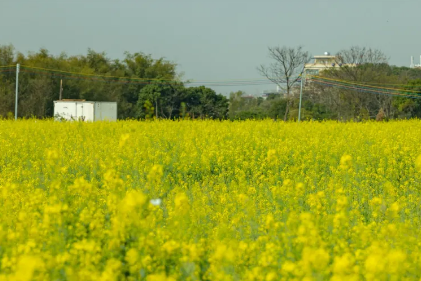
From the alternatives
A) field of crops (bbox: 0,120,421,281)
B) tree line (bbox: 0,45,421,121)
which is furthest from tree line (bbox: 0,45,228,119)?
field of crops (bbox: 0,120,421,281)

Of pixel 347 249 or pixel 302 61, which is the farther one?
pixel 302 61

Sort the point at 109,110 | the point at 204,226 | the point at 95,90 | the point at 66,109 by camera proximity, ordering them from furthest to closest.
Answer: the point at 95,90
the point at 66,109
the point at 109,110
the point at 204,226

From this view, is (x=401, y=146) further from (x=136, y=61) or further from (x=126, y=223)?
(x=136, y=61)

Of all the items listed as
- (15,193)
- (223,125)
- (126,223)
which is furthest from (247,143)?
(126,223)

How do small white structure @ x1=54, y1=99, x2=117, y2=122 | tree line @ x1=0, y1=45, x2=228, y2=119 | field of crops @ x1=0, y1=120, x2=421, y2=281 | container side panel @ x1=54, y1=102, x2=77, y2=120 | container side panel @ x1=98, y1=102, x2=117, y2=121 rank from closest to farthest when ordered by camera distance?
field of crops @ x1=0, y1=120, x2=421, y2=281 → small white structure @ x1=54, y1=99, x2=117, y2=122 → container side panel @ x1=98, y1=102, x2=117, y2=121 → container side panel @ x1=54, y1=102, x2=77, y2=120 → tree line @ x1=0, y1=45, x2=228, y2=119

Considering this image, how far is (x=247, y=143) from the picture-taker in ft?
37.3

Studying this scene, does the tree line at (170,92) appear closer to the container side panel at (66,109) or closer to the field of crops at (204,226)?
the container side panel at (66,109)

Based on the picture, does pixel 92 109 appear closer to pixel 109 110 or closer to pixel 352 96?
pixel 109 110

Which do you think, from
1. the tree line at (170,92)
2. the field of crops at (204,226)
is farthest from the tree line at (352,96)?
the field of crops at (204,226)

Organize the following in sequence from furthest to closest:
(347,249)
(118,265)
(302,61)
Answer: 1. (302,61)
2. (347,249)
3. (118,265)

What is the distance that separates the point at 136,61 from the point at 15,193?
188 ft

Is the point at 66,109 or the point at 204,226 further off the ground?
the point at 66,109

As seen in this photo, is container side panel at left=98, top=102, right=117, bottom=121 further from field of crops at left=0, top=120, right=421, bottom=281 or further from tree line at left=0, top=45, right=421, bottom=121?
field of crops at left=0, top=120, right=421, bottom=281

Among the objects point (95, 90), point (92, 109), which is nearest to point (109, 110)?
point (92, 109)
